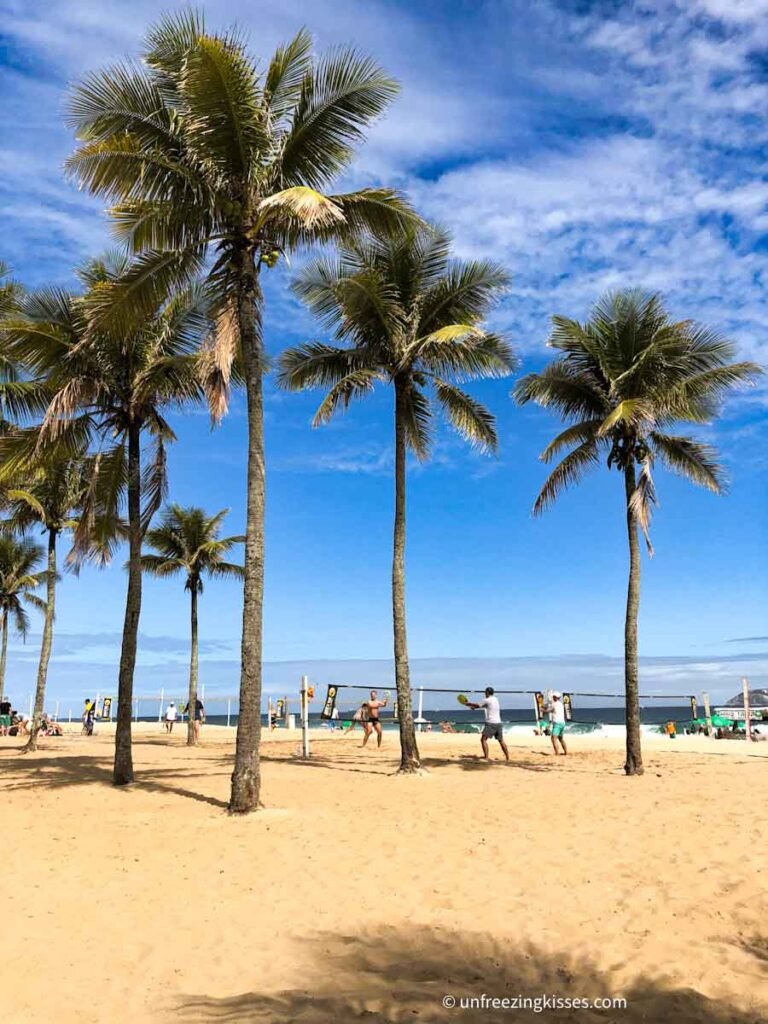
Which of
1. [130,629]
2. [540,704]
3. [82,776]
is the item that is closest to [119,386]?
[130,629]

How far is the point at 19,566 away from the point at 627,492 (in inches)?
1074

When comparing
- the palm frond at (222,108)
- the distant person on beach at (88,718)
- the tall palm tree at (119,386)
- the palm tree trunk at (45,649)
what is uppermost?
the palm frond at (222,108)

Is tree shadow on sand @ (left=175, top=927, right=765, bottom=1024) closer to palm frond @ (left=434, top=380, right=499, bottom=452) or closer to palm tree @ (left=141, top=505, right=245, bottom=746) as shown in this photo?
palm frond @ (left=434, top=380, right=499, bottom=452)

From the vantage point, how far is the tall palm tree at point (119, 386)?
44.9 feet

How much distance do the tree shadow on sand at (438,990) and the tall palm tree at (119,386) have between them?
8.91 meters

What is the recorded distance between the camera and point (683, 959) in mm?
5719

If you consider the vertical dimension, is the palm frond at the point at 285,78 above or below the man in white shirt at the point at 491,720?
above

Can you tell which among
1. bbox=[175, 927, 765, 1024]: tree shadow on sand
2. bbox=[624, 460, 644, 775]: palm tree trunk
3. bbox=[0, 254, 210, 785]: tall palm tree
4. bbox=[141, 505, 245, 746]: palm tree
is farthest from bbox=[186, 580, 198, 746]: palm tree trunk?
bbox=[175, 927, 765, 1024]: tree shadow on sand

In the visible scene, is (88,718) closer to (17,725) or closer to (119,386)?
(17,725)

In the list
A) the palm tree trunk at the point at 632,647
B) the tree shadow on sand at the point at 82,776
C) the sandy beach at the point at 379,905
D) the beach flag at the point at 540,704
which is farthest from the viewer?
the beach flag at the point at 540,704

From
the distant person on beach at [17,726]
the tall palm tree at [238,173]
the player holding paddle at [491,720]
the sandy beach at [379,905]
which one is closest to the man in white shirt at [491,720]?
the player holding paddle at [491,720]

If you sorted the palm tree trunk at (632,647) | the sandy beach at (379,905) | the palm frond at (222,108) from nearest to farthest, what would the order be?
1. the sandy beach at (379,905)
2. the palm frond at (222,108)
3. the palm tree trunk at (632,647)

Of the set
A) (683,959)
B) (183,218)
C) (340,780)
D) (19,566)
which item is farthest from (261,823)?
(19,566)

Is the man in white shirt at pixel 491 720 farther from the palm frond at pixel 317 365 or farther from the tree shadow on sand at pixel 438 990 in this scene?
the tree shadow on sand at pixel 438 990
